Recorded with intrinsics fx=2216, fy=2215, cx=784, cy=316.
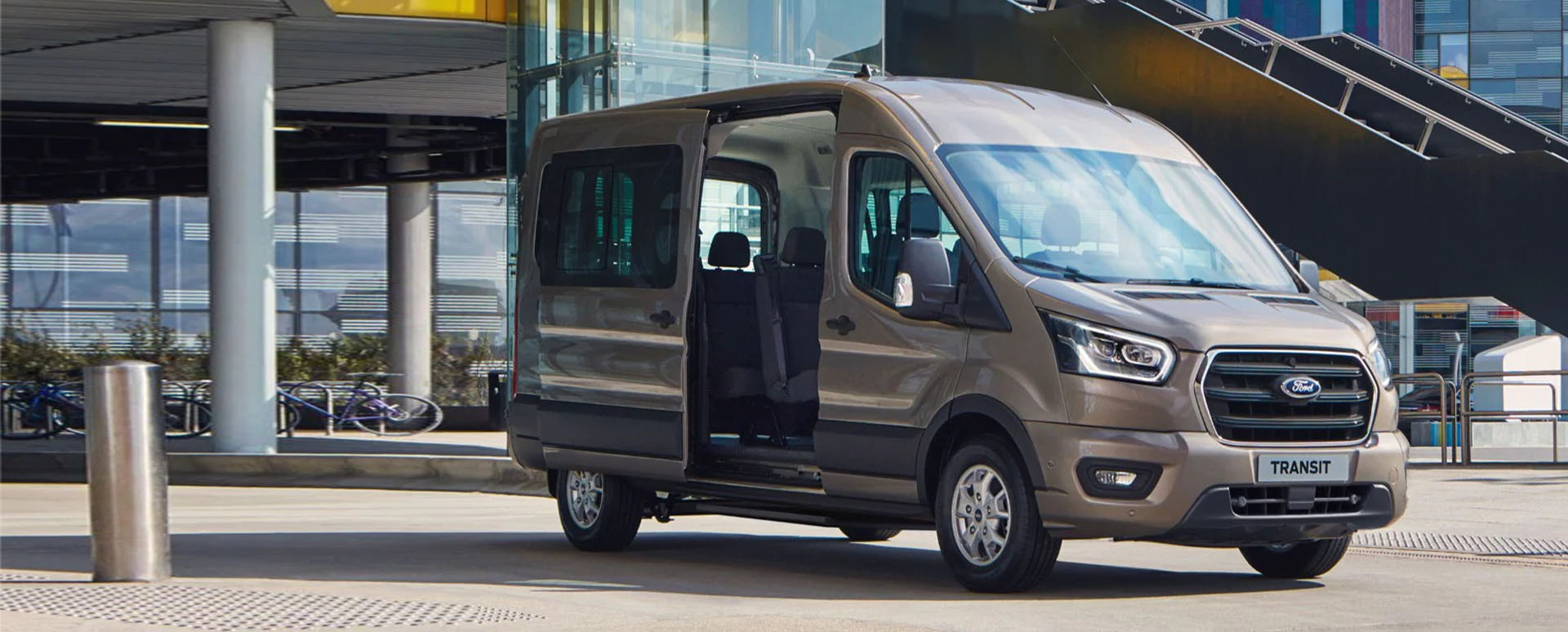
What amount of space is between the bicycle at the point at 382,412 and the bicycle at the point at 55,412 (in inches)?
60.8

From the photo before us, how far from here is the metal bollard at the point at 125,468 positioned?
375 inches

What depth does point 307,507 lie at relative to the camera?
658 inches

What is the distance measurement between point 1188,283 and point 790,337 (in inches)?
95.5

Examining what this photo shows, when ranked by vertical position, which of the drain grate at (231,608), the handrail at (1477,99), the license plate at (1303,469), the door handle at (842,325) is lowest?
the drain grate at (231,608)

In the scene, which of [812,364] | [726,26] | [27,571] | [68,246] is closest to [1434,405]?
[726,26]

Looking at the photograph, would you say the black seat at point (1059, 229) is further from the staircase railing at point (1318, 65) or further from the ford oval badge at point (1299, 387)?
the staircase railing at point (1318, 65)

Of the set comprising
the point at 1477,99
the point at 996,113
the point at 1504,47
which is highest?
the point at 1504,47

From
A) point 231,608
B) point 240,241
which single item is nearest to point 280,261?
point 240,241

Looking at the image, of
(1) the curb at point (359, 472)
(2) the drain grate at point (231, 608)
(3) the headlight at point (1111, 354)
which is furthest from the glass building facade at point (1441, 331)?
(2) the drain grate at point (231, 608)

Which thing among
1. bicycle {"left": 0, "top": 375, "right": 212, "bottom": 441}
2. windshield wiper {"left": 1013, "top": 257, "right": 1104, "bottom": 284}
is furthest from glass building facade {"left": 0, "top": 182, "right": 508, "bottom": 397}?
windshield wiper {"left": 1013, "top": 257, "right": 1104, "bottom": 284}

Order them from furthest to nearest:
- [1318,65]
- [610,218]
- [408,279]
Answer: [408,279], [1318,65], [610,218]

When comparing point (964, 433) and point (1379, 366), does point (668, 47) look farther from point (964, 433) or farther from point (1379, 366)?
point (1379, 366)

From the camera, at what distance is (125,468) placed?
9.52 metres

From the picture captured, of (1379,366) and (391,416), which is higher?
(1379,366)
